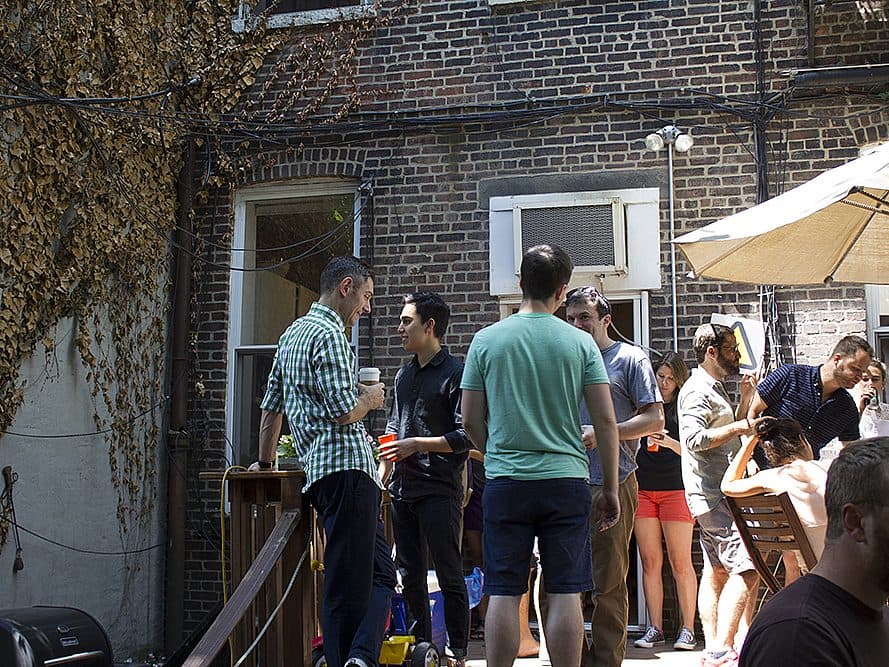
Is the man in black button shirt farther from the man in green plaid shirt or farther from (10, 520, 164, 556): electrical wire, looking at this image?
(10, 520, 164, 556): electrical wire

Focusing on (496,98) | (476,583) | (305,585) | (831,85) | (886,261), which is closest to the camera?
(305,585)

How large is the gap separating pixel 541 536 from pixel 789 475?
160 cm

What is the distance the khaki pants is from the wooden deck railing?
4.19 ft

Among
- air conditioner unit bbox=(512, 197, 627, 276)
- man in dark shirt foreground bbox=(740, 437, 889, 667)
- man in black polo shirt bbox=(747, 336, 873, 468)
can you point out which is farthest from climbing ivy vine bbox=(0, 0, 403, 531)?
man in dark shirt foreground bbox=(740, 437, 889, 667)

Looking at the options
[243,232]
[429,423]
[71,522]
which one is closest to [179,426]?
[71,522]

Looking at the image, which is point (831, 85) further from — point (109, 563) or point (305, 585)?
point (109, 563)

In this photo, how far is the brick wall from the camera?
289 inches

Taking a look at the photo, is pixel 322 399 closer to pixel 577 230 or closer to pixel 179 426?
pixel 577 230

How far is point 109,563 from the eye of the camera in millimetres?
7602

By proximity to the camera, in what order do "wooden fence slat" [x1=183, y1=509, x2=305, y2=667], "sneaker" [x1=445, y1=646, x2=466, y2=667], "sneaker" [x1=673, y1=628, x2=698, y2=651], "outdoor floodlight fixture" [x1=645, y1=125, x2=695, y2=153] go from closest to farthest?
"wooden fence slat" [x1=183, y1=509, x2=305, y2=667] < "sneaker" [x1=445, y1=646, x2=466, y2=667] < "sneaker" [x1=673, y1=628, x2=698, y2=651] < "outdoor floodlight fixture" [x1=645, y1=125, x2=695, y2=153]

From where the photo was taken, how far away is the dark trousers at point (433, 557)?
513 cm

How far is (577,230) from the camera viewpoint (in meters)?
7.62

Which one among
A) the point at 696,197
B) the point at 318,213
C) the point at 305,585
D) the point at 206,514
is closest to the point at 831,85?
the point at 696,197

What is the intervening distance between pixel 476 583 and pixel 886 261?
3022mm
